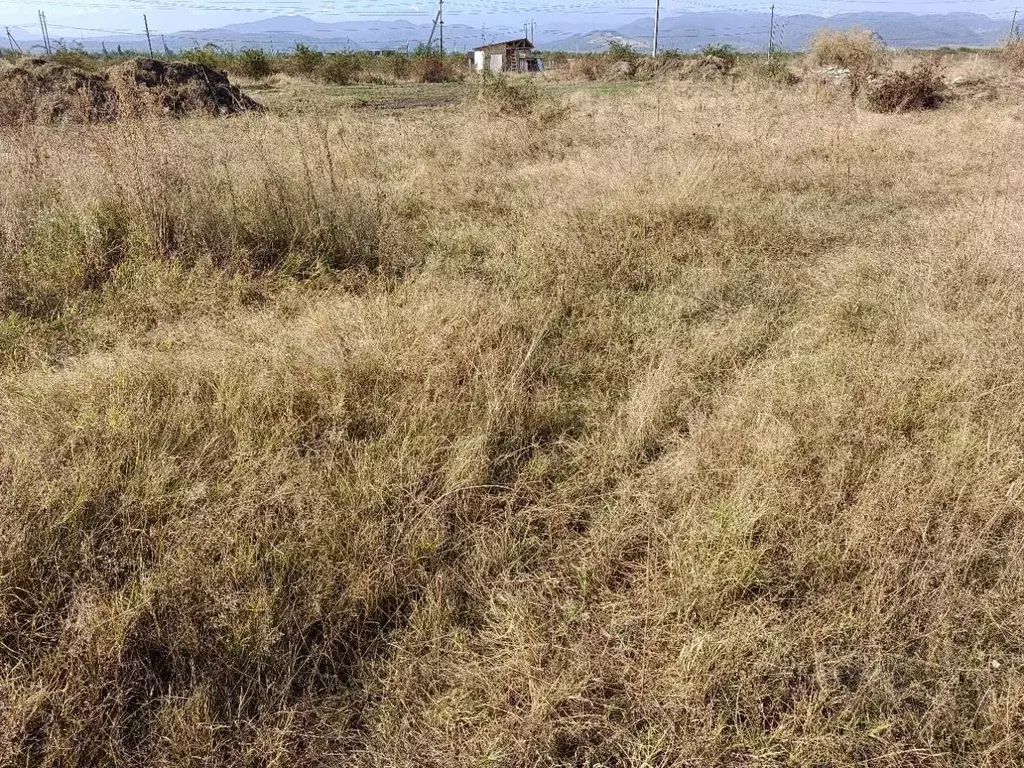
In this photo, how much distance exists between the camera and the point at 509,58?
3706 cm

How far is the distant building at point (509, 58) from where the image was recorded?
116ft

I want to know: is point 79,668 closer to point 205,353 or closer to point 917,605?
point 205,353

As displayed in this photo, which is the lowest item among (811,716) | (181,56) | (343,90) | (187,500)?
(811,716)

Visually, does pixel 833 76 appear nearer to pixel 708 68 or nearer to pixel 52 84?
pixel 708 68

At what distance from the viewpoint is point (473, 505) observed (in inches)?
95.4

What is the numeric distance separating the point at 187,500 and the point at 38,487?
1.52 ft

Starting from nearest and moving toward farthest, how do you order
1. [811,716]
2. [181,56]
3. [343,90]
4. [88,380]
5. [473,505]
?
[811,716]
[473,505]
[88,380]
[343,90]
[181,56]

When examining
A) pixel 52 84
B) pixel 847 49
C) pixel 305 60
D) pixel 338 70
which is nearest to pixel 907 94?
pixel 847 49

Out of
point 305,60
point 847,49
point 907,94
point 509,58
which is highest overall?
point 509,58

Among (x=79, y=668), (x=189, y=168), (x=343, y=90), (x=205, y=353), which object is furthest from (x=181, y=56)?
(x=79, y=668)

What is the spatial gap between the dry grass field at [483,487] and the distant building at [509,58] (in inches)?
1284

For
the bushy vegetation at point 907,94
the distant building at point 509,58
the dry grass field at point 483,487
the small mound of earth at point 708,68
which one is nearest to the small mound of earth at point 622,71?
the small mound of earth at point 708,68

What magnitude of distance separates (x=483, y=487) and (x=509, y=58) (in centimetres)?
3951

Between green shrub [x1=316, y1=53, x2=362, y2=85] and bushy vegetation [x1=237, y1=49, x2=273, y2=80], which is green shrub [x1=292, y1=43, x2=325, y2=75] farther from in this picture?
bushy vegetation [x1=237, y1=49, x2=273, y2=80]
